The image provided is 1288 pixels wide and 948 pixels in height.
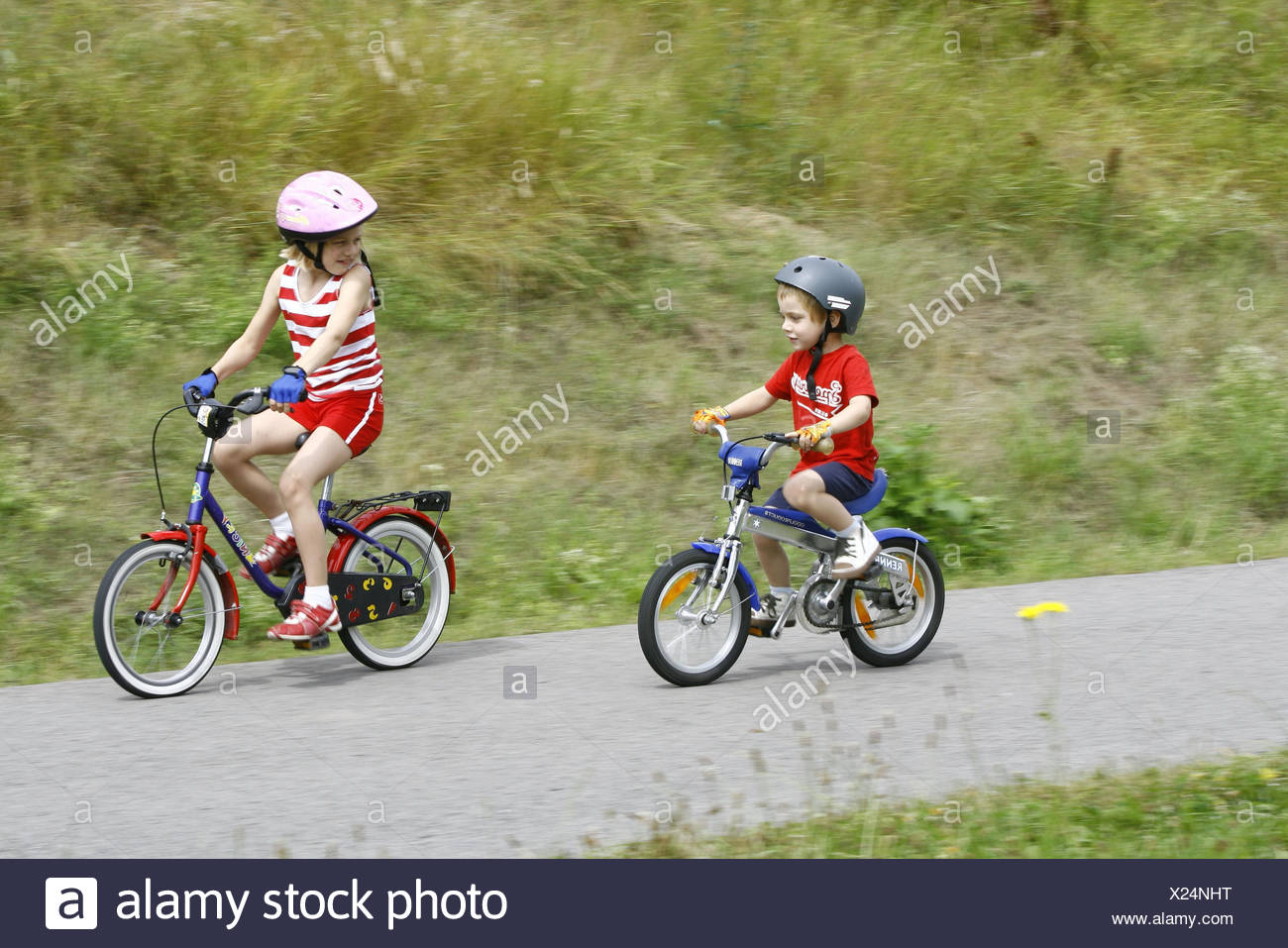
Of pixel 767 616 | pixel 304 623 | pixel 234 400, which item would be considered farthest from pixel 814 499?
pixel 234 400

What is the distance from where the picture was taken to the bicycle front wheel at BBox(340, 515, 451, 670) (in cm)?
706

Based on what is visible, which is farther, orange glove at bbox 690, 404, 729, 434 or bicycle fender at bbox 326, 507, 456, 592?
bicycle fender at bbox 326, 507, 456, 592

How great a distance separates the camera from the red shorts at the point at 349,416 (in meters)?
6.75

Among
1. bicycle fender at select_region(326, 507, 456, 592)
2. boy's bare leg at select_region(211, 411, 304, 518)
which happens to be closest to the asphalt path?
bicycle fender at select_region(326, 507, 456, 592)

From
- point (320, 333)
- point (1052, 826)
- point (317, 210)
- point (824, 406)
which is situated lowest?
Answer: point (1052, 826)

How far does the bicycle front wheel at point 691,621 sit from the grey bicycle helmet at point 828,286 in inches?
38.7

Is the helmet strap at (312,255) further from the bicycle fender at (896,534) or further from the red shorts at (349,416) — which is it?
the bicycle fender at (896,534)

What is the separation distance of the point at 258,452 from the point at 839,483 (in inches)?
102

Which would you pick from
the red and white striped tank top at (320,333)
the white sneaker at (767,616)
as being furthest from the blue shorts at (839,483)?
the red and white striped tank top at (320,333)

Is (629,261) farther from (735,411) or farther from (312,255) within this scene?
(312,255)

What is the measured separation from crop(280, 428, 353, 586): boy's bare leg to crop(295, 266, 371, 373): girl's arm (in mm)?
337

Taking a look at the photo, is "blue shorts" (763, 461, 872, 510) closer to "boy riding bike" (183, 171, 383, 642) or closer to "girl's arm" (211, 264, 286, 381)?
"boy riding bike" (183, 171, 383, 642)

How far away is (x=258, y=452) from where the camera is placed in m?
6.68

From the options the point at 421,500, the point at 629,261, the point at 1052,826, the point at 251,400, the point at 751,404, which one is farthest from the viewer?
the point at 629,261
